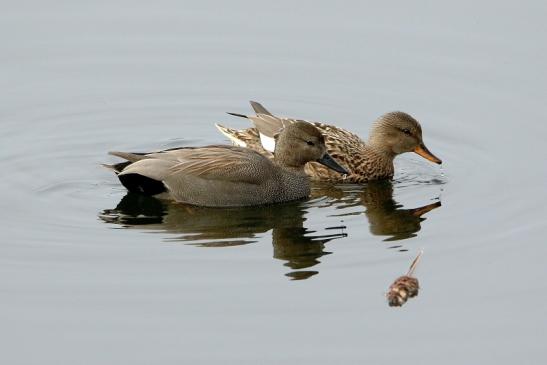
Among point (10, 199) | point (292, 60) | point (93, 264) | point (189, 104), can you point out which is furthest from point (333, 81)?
point (93, 264)

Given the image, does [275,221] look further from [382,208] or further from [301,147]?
[382,208]

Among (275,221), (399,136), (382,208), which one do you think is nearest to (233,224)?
(275,221)

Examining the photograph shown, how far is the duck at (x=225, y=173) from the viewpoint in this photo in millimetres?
13953

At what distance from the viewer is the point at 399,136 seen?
50.1 ft

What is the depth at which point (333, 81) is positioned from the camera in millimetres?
17406

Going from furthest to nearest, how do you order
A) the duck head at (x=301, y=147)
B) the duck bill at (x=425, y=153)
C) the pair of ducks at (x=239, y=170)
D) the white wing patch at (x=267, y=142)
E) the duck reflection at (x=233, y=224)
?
the white wing patch at (x=267, y=142) → the duck bill at (x=425, y=153) → the duck head at (x=301, y=147) → the pair of ducks at (x=239, y=170) → the duck reflection at (x=233, y=224)

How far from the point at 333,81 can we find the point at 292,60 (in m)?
0.80

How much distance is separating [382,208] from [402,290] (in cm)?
302

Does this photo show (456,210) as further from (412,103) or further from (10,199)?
(10,199)

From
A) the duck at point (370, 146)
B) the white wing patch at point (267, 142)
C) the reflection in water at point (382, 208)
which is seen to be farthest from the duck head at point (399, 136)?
the white wing patch at point (267, 142)

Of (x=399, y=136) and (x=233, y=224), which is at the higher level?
(x=399, y=136)

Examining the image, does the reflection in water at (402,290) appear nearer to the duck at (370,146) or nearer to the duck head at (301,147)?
the duck head at (301,147)

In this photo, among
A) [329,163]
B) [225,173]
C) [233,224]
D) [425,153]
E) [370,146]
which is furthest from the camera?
[370,146]

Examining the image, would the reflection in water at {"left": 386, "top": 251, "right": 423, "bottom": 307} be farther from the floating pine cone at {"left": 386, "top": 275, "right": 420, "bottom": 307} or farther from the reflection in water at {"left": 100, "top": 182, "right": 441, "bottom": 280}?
the reflection in water at {"left": 100, "top": 182, "right": 441, "bottom": 280}
